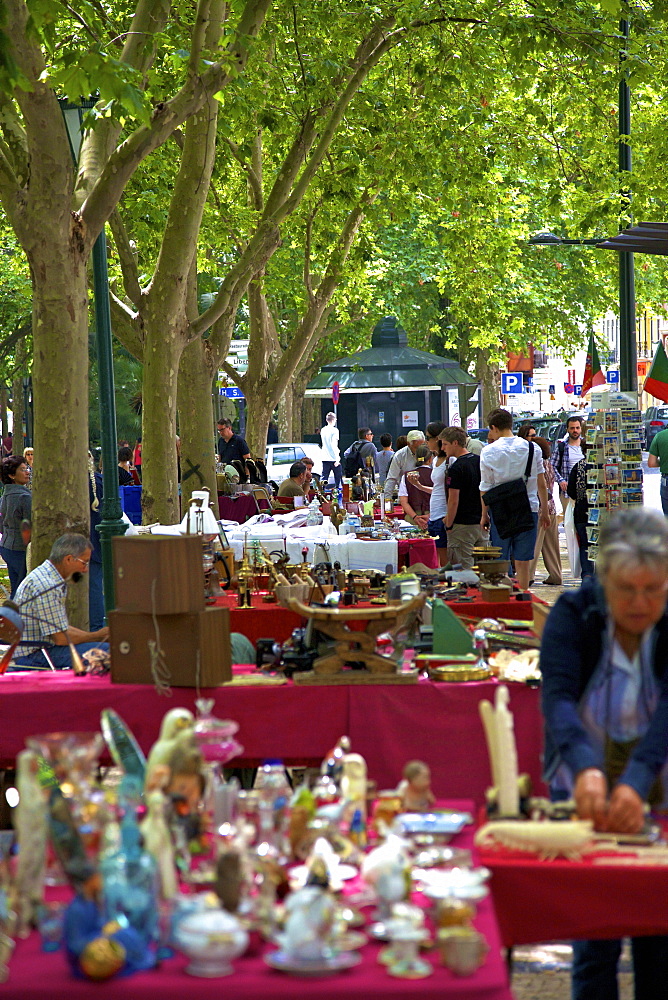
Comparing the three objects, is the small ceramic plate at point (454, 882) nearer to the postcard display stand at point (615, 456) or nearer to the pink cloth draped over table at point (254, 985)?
the pink cloth draped over table at point (254, 985)

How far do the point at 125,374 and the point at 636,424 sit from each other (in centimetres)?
3224

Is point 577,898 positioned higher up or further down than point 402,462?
further down

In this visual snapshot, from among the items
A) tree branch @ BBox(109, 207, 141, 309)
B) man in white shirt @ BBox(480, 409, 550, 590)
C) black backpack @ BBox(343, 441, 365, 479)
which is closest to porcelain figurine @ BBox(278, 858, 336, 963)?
man in white shirt @ BBox(480, 409, 550, 590)

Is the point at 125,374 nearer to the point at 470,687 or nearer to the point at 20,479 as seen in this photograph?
the point at 20,479

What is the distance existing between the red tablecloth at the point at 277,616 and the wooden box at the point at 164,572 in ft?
8.36

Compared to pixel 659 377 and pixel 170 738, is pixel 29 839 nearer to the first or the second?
pixel 170 738

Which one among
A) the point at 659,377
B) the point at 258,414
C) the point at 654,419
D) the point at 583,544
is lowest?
the point at 583,544

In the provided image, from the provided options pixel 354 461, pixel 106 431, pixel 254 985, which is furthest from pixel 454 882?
pixel 354 461

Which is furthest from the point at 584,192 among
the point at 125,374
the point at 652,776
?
the point at 125,374

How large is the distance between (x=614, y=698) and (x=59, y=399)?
20.0 feet

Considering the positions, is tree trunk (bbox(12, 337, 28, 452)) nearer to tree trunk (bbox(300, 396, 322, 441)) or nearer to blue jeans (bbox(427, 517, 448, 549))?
tree trunk (bbox(300, 396, 322, 441))

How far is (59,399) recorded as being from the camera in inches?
356

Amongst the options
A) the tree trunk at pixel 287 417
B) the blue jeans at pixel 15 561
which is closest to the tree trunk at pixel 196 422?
the blue jeans at pixel 15 561

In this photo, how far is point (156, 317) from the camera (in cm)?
1385
